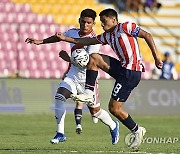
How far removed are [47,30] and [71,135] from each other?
11.2 metres

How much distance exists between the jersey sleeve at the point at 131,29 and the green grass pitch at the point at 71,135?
1768 millimetres

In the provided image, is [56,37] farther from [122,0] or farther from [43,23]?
[122,0]

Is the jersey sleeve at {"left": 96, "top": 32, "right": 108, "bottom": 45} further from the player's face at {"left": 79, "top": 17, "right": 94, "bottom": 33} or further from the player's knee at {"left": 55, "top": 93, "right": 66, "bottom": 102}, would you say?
the player's knee at {"left": 55, "top": 93, "right": 66, "bottom": 102}

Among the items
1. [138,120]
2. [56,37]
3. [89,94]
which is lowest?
[138,120]

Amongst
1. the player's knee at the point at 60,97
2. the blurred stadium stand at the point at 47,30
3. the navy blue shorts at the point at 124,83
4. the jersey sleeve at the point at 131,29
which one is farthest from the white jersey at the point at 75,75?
the blurred stadium stand at the point at 47,30

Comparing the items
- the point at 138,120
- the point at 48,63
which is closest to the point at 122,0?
the point at 48,63

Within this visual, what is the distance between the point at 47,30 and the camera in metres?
25.0

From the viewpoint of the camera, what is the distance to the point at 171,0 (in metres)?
30.5

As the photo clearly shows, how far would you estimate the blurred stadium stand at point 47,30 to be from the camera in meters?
23.6

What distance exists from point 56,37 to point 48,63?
1335 centimetres

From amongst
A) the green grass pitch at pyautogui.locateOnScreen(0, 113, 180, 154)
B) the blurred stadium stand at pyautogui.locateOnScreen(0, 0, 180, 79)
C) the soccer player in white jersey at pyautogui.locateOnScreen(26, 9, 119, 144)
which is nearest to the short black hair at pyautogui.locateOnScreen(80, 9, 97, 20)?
the soccer player in white jersey at pyautogui.locateOnScreen(26, 9, 119, 144)

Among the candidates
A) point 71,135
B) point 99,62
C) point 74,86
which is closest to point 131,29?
point 99,62

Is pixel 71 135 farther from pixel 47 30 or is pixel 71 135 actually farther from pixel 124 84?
pixel 47 30

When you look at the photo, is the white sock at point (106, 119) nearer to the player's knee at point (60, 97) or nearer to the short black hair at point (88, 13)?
the player's knee at point (60, 97)
